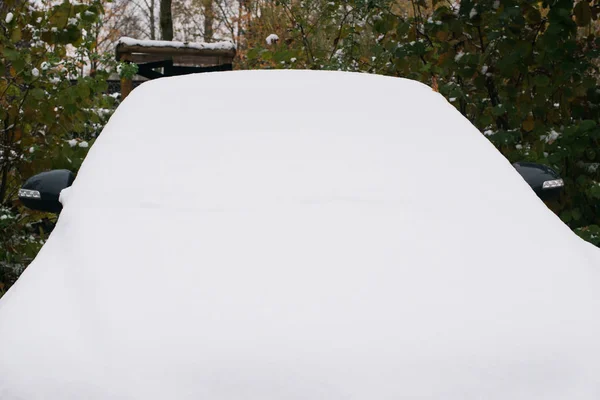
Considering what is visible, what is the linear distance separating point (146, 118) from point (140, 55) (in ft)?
27.1

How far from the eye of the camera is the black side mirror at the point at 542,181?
320 cm

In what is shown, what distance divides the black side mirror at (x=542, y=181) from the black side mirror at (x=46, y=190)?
1.80 meters

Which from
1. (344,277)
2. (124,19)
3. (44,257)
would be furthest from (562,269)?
(124,19)

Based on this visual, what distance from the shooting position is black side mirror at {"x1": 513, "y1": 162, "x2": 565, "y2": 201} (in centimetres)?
320

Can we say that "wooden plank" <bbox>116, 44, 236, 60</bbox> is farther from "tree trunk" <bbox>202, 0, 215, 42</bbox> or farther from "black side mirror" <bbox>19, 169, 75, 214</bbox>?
"tree trunk" <bbox>202, 0, 215, 42</bbox>

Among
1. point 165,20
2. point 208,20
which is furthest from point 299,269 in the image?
point 208,20

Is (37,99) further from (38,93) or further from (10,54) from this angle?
(10,54)

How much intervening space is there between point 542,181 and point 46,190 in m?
1.93

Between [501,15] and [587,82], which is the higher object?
[501,15]

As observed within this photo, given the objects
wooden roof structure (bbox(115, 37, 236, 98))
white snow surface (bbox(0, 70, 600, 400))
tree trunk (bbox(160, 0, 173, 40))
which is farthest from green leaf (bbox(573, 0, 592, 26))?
tree trunk (bbox(160, 0, 173, 40))

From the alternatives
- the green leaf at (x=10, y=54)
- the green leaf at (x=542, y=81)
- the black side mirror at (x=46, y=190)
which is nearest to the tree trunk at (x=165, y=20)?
the green leaf at (x=10, y=54)

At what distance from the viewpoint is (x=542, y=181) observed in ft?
10.5

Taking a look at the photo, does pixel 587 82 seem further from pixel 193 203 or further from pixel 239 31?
pixel 239 31

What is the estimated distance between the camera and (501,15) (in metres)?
5.86
